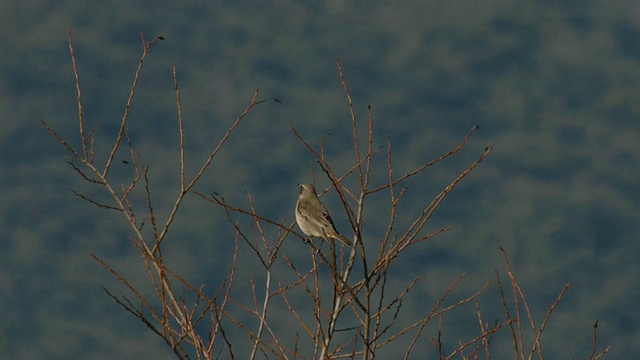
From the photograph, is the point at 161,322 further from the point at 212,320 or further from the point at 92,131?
the point at 92,131

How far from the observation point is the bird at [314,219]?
28.4 feet

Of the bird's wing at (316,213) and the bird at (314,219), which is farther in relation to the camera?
the bird's wing at (316,213)

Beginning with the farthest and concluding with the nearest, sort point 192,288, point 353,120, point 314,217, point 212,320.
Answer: point 314,217 < point 212,320 < point 192,288 < point 353,120

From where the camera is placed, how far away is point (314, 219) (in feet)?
30.9

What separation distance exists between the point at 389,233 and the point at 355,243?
1.05 feet

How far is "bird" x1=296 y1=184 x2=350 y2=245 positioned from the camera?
8.65 meters

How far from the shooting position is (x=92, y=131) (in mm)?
6199

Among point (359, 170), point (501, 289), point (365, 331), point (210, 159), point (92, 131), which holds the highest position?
point (92, 131)

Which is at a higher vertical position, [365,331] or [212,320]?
[212,320]

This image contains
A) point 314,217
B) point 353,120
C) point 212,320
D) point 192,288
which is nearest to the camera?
point 353,120

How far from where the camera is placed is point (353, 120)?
5348 millimetres

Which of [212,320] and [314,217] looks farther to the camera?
[314,217]

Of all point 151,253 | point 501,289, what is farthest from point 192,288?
point 501,289

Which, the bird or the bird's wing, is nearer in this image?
the bird
